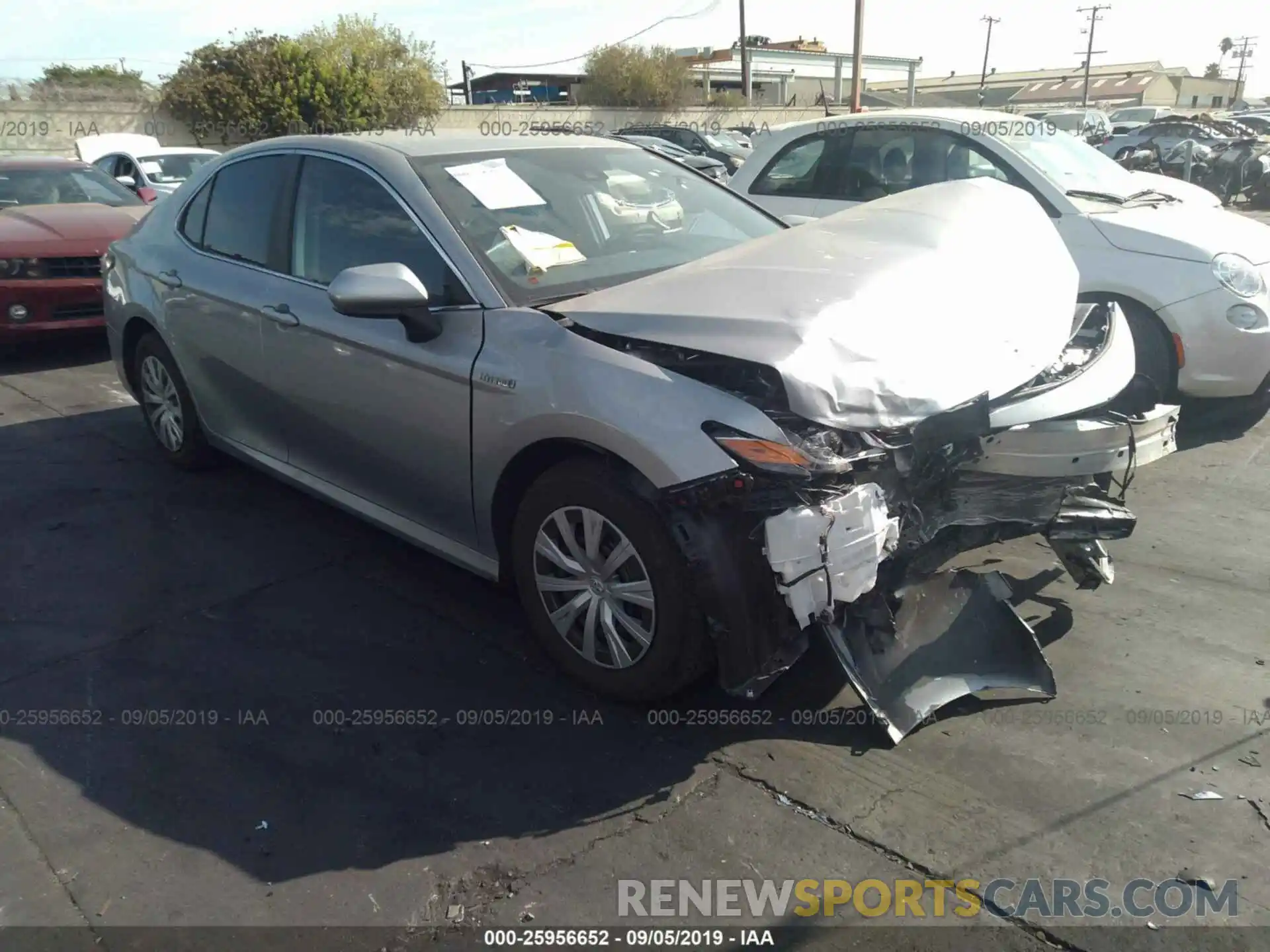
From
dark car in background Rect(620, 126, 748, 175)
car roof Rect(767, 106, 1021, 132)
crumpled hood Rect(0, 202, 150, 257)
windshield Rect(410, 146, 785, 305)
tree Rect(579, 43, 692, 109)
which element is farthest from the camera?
tree Rect(579, 43, 692, 109)

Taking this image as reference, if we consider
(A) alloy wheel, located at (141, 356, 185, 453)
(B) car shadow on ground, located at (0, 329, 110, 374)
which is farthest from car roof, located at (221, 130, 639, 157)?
(B) car shadow on ground, located at (0, 329, 110, 374)

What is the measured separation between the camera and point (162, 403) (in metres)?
5.46

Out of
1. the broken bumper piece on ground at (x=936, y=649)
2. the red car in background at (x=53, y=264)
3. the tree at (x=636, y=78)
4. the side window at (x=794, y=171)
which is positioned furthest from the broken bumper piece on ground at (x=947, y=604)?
the tree at (x=636, y=78)

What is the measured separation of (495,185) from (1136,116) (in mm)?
43216

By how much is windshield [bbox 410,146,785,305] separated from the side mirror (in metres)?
0.31

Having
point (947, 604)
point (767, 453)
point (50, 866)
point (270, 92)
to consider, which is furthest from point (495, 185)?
point (270, 92)

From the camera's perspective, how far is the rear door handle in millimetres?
4141

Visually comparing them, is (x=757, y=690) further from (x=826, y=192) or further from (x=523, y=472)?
(x=826, y=192)

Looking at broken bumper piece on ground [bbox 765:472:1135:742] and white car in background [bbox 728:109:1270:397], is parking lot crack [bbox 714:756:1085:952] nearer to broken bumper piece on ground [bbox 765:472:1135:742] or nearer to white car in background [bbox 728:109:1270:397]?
broken bumper piece on ground [bbox 765:472:1135:742]

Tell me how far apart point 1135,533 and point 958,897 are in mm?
2705

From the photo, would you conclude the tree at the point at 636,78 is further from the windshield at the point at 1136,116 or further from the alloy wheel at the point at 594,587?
the alloy wheel at the point at 594,587

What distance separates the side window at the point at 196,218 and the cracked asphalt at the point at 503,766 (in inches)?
63.3

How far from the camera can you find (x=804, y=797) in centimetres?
290

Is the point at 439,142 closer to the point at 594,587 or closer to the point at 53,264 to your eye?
the point at 594,587
